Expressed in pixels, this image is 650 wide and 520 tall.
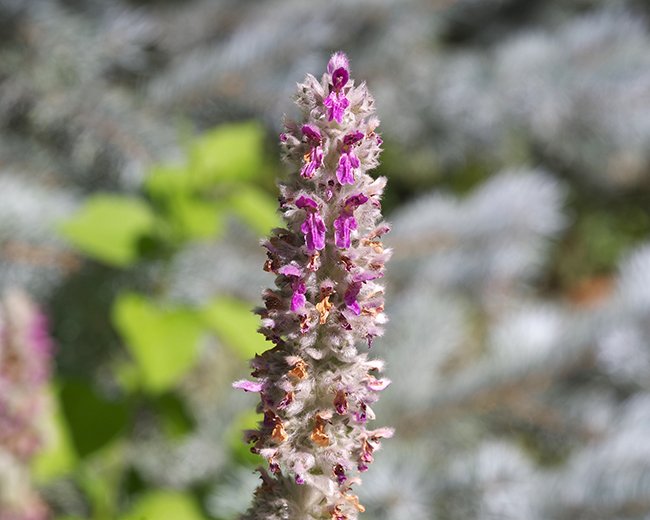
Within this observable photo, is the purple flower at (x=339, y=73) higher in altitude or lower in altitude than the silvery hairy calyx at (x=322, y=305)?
higher

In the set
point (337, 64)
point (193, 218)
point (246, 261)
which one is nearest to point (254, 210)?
point (193, 218)

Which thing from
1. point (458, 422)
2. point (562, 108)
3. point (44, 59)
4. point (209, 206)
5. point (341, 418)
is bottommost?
point (341, 418)

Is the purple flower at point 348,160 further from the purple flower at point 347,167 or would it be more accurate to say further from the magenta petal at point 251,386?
the magenta petal at point 251,386

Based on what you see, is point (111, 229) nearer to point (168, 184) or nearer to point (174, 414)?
point (168, 184)

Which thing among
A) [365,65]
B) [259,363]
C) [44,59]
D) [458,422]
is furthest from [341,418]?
[365,65]

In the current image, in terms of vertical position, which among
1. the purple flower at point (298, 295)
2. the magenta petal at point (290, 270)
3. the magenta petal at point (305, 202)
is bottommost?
the purple flower at point (298, 295)

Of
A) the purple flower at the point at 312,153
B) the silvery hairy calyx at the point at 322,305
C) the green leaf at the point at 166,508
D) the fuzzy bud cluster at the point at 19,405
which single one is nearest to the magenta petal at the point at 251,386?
the silvery hairy calyx at the point at 322,305

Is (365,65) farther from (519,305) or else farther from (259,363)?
(259,363)
